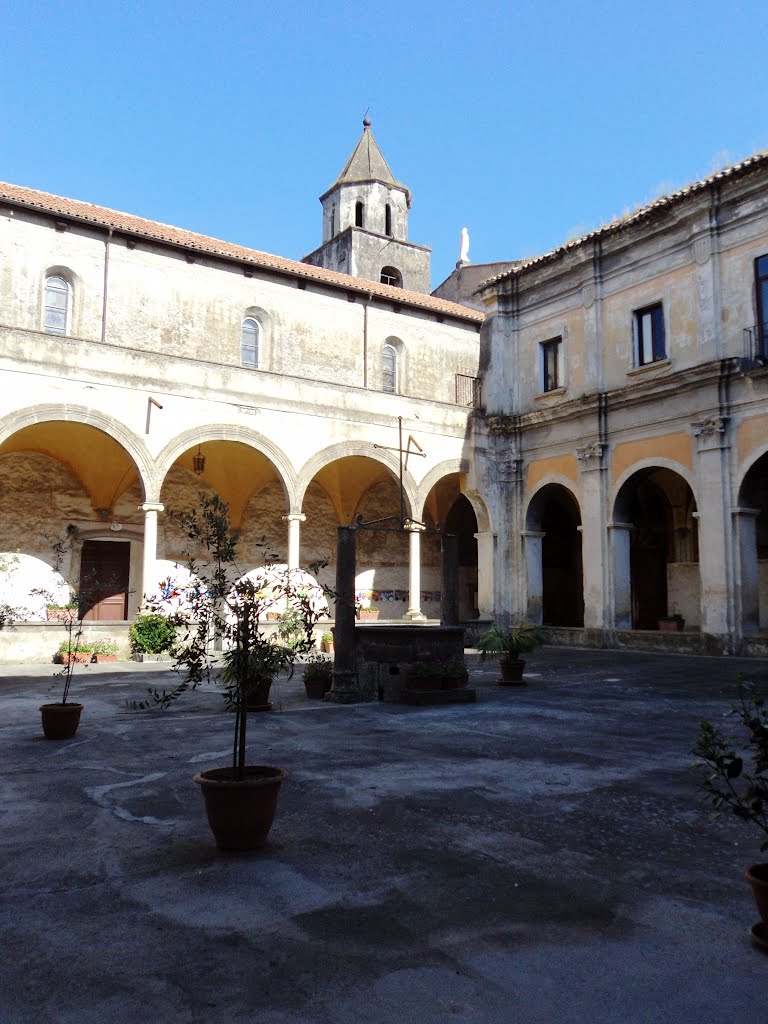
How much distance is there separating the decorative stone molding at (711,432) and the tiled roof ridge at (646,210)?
4.79 metres

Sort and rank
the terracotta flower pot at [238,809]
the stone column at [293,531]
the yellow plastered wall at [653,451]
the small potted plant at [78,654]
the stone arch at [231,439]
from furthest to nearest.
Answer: the stone column at [293,531], the yellow plastered wall at [653,451], the stone arch at [231,439], the small potted plant at [78,654], the terracotta flower pot at [238,809]

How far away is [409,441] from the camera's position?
64.2 ft

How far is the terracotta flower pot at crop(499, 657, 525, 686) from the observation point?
11.8 meters

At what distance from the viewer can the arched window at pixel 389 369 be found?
920 inches

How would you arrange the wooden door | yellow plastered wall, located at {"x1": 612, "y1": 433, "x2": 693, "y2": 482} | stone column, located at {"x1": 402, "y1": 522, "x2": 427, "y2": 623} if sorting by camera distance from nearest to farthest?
yellow plastered wall, located at {"x1": 612, "y1": 433, "x2": 693, "y2": 482}
stone column, located at {"x1": 402, "y1": 522, "x2": 427, "y2": 623}
the wooden door

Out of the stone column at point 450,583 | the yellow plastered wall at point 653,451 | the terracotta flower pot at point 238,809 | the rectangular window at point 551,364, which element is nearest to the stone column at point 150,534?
the stone column at point 450,583

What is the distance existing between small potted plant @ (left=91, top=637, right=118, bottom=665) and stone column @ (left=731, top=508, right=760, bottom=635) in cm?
1225

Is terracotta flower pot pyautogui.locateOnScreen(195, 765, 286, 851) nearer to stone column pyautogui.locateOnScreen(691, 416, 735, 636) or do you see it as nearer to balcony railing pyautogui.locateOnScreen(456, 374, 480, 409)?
stone column pyautogui.locateOnScreen(691, 416, 735, 636)

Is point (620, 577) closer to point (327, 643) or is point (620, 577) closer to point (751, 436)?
point (751, 436)

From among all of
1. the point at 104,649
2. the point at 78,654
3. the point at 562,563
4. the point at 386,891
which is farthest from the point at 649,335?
the point at 386,891

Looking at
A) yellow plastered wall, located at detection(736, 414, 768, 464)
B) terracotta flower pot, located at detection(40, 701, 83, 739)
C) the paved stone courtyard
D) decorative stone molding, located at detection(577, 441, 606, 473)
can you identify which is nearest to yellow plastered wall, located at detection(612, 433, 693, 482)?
decorative stone molding, located at detection(577, 441, 606, 473)

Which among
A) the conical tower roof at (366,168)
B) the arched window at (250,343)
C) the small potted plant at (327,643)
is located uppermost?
the conical tower roof at (366,168)

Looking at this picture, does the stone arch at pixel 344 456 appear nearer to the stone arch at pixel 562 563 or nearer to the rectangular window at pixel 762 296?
the stone arch at pixel 562 563

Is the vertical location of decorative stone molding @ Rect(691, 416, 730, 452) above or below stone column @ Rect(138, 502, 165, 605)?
above
